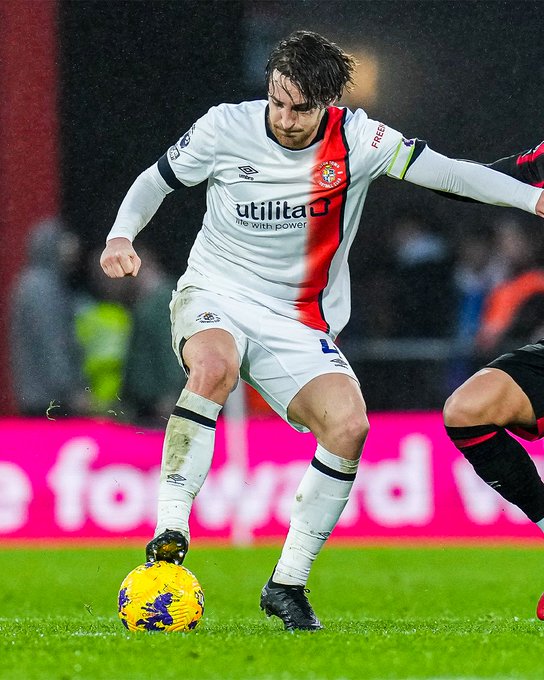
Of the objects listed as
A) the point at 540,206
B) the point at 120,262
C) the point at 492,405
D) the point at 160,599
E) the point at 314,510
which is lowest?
the point at 160,599

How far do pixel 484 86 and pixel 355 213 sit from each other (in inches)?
213

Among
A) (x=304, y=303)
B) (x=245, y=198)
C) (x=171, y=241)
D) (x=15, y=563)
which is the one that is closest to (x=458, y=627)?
(x=304, y=303)

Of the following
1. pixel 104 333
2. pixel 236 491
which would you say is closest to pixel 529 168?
pixel 236 491

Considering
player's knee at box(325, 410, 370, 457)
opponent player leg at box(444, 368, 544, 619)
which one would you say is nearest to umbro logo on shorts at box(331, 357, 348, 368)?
player's knee at box(325, 410, 370, 457)

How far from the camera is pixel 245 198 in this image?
4.91 metres

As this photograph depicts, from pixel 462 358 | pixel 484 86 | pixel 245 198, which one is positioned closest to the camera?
pixel 245 198

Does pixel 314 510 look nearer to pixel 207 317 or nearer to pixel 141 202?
pixel 207 317

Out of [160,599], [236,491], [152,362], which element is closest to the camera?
[160,599]

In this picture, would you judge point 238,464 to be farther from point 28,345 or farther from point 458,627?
point 458,627

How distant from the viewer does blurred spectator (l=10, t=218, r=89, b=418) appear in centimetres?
933

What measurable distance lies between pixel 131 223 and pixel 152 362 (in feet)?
16.0

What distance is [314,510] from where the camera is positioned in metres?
4.67

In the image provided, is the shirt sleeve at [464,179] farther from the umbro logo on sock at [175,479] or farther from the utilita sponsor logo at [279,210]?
the umbro logo on sock at [175,479]

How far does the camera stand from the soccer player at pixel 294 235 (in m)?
4.63
